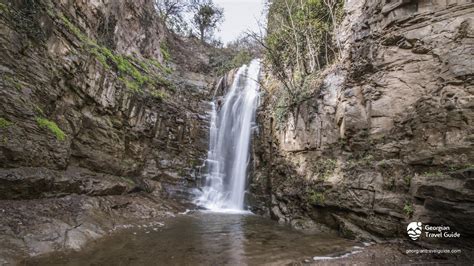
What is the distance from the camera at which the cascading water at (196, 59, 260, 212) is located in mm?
12672

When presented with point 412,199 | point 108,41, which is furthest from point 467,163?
point 108,41

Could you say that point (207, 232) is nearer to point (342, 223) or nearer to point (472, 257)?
point (342, 223)

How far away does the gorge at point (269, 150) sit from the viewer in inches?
217

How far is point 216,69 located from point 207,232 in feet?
54.8

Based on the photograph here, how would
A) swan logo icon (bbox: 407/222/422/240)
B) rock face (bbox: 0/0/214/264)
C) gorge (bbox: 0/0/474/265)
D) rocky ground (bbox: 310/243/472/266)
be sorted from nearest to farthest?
1. rocky ground (bbox: 310/243/472/266)
2. gorge (bbox: 0/0/474/265)
3. swan logo icon (bbox: 407/222/422/240)
4. rock face (bbox: 0/0/214/264)

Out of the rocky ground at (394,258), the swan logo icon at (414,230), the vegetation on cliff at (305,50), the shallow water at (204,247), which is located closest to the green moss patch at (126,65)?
the vegetation on cliff at (305,50)

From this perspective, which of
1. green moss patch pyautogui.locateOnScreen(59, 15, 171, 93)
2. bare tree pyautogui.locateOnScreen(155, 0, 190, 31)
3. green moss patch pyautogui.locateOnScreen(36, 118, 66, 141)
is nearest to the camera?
green moss patch pyautogui.locateOnScreen(36, 118, 66, 141)

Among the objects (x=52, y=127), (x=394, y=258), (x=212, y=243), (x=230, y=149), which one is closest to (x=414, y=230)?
(x=394, y=258)

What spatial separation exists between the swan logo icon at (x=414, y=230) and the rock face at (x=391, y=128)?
15cm

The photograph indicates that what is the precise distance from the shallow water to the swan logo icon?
4.16 feet

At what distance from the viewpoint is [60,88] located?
784cm

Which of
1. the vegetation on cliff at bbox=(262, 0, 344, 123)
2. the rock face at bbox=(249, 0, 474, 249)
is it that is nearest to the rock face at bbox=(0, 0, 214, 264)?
the vegetation on cliff at bbox=(262, 0, 344, 123)

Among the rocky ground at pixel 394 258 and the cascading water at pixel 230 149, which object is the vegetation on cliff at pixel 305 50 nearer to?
the cascading water at pixel 230 149

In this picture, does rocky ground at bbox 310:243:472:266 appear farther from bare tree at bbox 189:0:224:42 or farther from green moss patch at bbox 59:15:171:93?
bare tree at bbox 189:0:224:42
